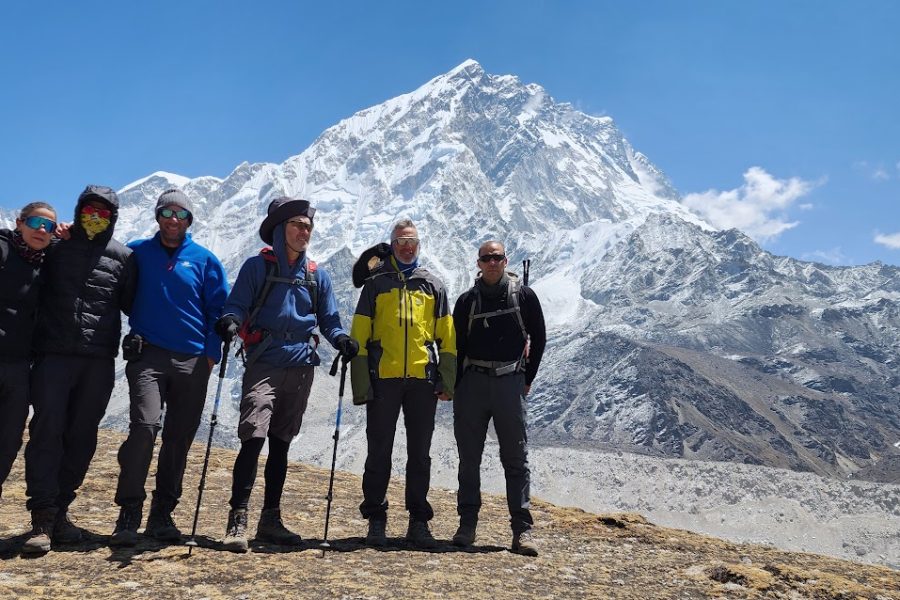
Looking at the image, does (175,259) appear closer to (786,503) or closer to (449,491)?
(449,491)

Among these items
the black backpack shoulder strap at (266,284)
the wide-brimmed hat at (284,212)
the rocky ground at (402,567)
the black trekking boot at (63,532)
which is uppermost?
the wide-brimmed hat at (284,212)

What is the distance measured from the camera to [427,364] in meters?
8.03

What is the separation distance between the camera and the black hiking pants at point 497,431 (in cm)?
831

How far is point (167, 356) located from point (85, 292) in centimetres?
94

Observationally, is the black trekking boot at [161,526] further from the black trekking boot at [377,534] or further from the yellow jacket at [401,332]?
the yellow jacket at [401,332]

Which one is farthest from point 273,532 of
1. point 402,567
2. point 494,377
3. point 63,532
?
point 494,377

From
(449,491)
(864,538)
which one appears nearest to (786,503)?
(864,538)

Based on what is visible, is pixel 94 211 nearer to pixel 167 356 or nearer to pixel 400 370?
pixel 167 356

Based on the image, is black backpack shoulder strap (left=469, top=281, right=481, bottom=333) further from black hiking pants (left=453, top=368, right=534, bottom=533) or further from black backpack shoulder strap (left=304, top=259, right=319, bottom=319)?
black backpack shoulder strap (left=304, top=259, right=319, bottom=319)

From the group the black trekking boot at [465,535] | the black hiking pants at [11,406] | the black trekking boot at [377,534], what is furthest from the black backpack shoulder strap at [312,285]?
the black trekking boot at [465,535]

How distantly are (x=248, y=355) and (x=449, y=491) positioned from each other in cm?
810

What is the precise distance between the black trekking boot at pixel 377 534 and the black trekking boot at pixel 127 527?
90.2 inches

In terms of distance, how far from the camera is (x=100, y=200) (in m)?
7.10

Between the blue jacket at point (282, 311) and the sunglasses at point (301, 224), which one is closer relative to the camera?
the blue jacket at point (282, 311)
